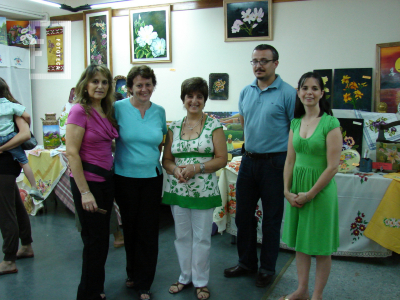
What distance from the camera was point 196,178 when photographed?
2014 millimetres

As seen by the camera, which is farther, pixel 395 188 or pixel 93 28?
pixel 93 28

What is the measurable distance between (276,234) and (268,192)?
0.30 metres

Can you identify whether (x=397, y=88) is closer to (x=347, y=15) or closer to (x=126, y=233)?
(x=347, y=15)

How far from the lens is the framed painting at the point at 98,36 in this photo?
14.4 ft

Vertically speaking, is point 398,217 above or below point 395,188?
below

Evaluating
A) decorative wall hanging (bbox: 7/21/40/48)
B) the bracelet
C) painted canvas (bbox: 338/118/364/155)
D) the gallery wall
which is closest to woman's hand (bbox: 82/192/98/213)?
the bracelet

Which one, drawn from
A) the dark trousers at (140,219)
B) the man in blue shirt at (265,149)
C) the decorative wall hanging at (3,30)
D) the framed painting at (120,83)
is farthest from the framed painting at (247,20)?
the decorative wall hanging at (3,30)

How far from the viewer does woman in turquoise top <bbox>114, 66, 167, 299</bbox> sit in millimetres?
1936

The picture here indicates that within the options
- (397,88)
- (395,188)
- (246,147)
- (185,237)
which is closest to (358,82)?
(397,88)

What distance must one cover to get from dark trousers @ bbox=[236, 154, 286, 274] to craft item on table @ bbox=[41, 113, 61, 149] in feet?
8.67

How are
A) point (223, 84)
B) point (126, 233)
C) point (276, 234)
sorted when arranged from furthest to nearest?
point (223, 84)
point (276, 234)
point (126, 233)

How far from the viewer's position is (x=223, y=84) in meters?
3.91

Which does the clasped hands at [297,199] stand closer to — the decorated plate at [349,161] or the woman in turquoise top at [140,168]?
the woman in turquoise top at [140,168]

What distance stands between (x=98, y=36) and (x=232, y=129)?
225 centimetres
